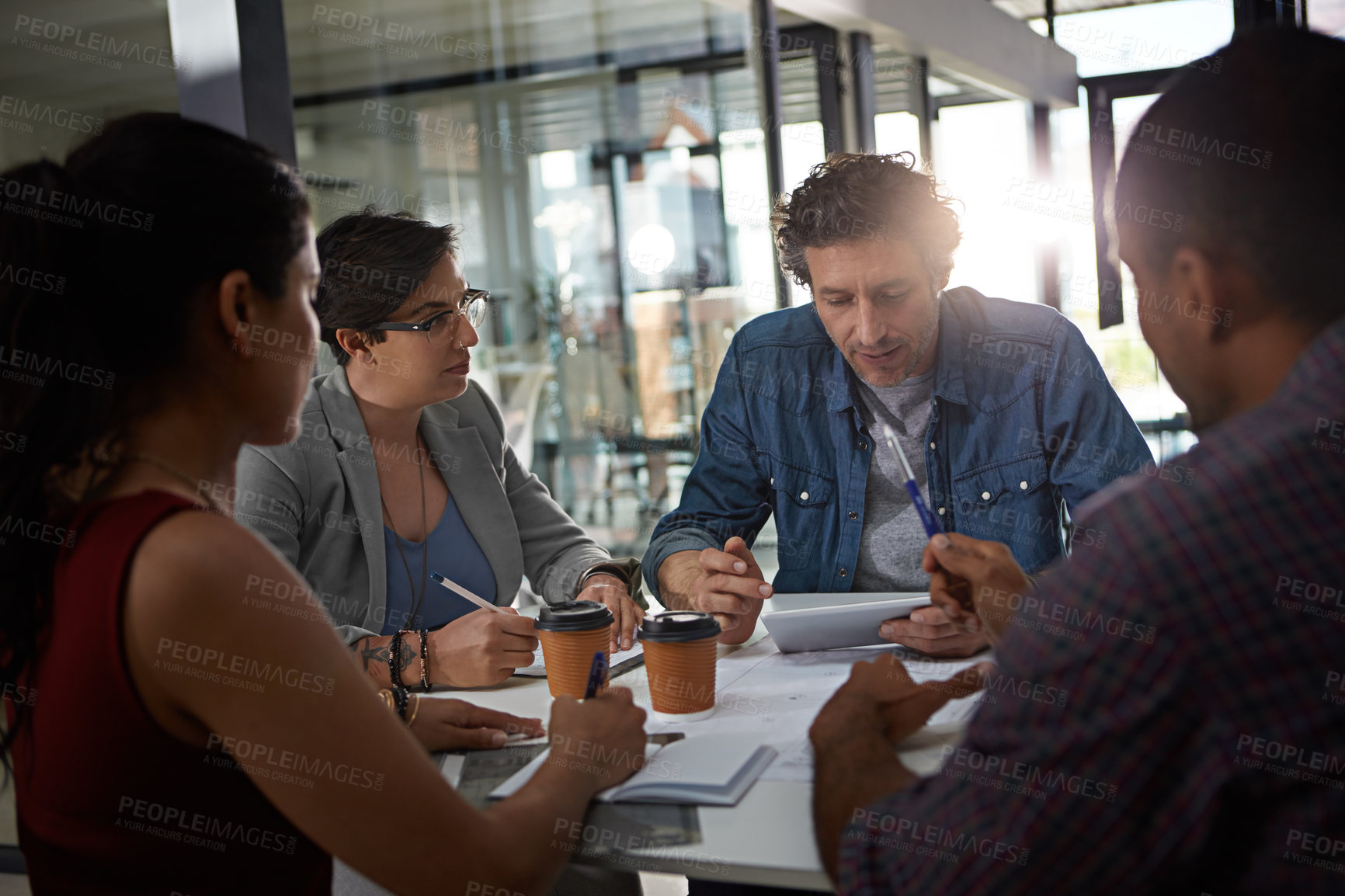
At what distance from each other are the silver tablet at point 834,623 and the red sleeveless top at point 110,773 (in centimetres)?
77

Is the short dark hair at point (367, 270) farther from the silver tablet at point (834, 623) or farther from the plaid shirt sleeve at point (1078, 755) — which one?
the plaid shirt sleeve at point (1078, 755)

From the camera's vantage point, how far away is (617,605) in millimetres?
1742

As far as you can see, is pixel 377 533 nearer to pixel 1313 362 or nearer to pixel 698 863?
pixel 698 863

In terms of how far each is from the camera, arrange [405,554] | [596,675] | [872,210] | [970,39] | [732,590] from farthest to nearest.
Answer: [970,39], [872,210], [405,554], [732,590], [596,675]

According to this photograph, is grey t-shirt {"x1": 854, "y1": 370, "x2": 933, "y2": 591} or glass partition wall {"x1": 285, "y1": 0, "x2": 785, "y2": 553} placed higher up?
glass partition wall {"x1": 285, "y1": 0, "x2": 785, "y2": 553}

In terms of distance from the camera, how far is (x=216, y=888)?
92 cm

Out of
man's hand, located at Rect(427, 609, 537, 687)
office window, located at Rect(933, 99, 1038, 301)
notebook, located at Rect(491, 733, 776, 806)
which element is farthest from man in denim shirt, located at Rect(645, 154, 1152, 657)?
office window, located at Rect(933, 99, 1038, 301)

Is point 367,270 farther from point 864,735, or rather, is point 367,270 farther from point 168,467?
point 864,735

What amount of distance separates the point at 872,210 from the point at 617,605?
3.02 feet


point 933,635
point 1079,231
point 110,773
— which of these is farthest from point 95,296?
point 1079,231

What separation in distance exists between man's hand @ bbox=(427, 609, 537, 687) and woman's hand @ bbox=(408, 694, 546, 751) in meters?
0.18

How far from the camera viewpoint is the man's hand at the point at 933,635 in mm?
1425

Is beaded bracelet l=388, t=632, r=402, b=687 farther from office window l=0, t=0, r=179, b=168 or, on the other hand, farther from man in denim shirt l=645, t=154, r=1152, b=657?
office window l=0, t=0, r=179, b=168

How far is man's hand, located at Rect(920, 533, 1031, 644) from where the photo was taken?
1.27 metres
